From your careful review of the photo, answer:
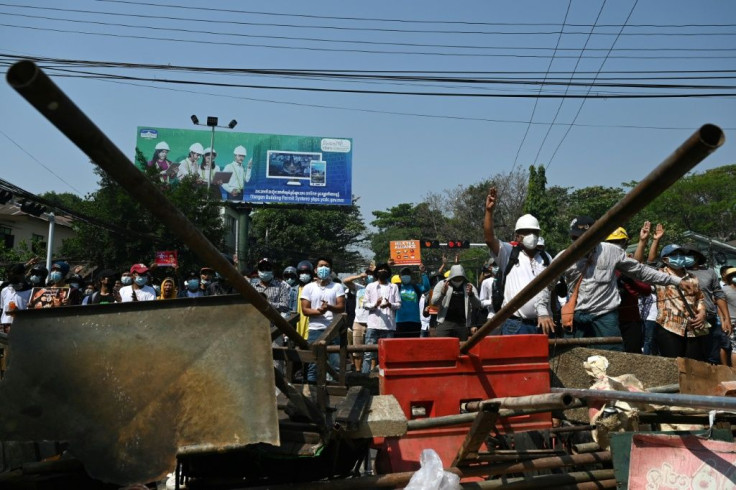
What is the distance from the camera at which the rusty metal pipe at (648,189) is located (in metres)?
2.03

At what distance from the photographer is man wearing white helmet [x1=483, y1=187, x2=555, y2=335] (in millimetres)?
5891

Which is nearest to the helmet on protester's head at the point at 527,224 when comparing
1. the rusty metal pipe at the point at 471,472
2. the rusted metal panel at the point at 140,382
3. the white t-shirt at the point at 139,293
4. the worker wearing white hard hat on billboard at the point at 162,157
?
the rusty metal pipe at the point at 471,472

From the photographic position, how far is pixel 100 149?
1992mm

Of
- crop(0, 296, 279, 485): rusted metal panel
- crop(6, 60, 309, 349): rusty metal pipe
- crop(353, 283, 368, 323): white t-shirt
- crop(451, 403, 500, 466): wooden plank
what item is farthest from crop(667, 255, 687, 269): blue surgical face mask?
crop(6, 60, 309, 349): rusty metal pipe

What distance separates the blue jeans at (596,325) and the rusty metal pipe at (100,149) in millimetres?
4286

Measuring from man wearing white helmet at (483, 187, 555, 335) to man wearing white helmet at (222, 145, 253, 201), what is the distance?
3287 cm

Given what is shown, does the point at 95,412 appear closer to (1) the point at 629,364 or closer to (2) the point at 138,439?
(2) the point at 138,439

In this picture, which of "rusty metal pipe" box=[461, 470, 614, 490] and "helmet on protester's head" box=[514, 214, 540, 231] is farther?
"helmet on protester's head" box=[514, 214, 540, 231]

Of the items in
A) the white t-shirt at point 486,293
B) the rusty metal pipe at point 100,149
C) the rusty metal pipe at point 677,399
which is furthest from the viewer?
the white t-shirt at point 486,293

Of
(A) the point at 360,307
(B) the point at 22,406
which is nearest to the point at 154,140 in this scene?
(A) the point at 360,307

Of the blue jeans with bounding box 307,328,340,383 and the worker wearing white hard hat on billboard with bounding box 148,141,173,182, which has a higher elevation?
the worker wearing white hard hat on billboard with bounding box 148,141,173,182

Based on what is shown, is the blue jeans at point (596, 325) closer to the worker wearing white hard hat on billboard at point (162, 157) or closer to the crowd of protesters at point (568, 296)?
the crowd of protesters at point (568, 296)

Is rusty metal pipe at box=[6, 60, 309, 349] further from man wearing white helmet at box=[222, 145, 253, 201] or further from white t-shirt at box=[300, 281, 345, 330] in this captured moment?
man wearing white helmet at box=[222, 145, 253, 201]

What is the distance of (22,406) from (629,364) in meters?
4.29
